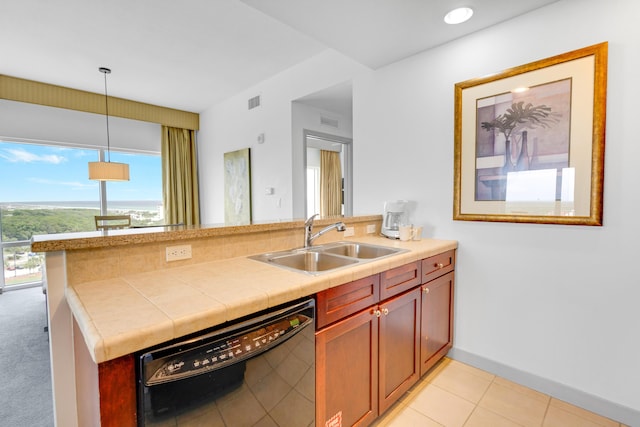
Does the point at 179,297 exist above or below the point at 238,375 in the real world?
above

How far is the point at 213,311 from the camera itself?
910 millimetres

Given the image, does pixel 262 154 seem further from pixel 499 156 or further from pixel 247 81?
pixel 499 156

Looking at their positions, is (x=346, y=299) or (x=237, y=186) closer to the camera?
(x=346, y=299)

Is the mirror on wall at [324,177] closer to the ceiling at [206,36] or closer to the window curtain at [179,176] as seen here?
the window curtain at [179,176]

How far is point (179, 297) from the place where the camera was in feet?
3.38

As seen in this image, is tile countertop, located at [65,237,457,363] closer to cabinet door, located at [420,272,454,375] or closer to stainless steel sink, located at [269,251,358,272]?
stainless steel sink, located at [269,251,358,272]

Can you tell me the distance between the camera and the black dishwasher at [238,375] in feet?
2.63

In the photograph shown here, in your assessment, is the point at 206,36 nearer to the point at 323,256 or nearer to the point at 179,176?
the point at 323,256

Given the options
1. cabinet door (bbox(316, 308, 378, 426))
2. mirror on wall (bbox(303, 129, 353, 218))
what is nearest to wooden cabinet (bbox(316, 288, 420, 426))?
cabinet door (bbox(316, 308, 378, 426))

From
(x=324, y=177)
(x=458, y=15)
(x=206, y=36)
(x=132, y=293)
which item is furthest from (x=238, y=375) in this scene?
(x=324, y=177)

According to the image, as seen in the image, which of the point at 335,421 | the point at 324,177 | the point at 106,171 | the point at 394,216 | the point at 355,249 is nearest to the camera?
the point at 335,421

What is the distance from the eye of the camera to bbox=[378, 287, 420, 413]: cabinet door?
1550 millimetres

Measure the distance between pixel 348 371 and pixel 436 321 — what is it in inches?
37.2

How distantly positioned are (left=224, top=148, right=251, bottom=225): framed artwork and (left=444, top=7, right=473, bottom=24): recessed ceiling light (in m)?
2.80
